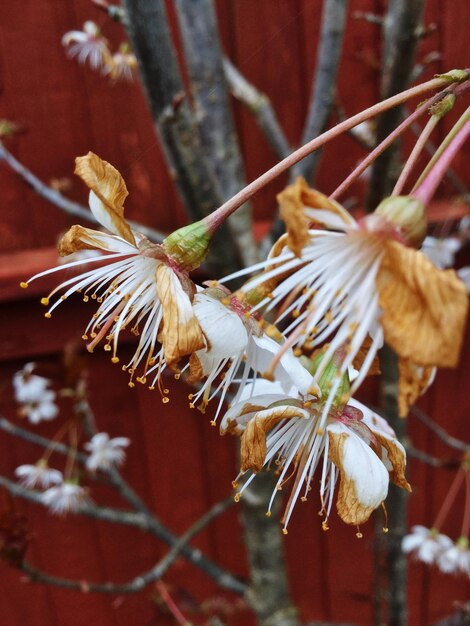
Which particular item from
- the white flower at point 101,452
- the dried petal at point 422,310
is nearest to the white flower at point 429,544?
the white flower at point 101,452

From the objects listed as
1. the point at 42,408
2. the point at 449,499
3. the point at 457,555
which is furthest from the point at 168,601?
the point at 449,499

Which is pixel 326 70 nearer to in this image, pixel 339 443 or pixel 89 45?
pixel 89 45

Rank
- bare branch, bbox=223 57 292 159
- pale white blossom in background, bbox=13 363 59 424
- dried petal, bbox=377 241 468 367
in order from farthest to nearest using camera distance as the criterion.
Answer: pale white blossom in background, bbox=13 363 59 424
bare branch, bbox=223 57 292 159
dried petal, bbox=377 241 468 367

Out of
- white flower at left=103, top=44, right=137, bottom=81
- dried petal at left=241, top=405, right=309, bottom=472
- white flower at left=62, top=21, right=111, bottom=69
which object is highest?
white flower at left=62, top=21, right=111, bottom=69

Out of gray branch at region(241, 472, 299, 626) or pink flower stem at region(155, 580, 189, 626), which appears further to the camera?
pink flower stem at region(155, 580, 189, 626)

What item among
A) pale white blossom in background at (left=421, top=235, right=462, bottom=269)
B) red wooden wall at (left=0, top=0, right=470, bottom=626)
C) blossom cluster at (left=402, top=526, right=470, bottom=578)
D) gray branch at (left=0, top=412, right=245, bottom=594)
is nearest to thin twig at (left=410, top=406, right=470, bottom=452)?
red wooden wall at (left=0, top=0, right=470, bottom=626)

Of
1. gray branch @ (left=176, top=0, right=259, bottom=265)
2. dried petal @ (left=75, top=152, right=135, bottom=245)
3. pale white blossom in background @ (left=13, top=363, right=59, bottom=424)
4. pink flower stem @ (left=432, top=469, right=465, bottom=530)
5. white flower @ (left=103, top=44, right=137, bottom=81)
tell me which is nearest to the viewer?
dried petal @ (left=75, top=152, right=135, bottom=245)

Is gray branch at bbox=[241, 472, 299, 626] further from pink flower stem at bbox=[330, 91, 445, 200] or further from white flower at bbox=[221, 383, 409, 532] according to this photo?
pink flower stem at bbox=[330, 91, 445, 200]

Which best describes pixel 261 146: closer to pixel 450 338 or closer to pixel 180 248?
pixel 180 248
